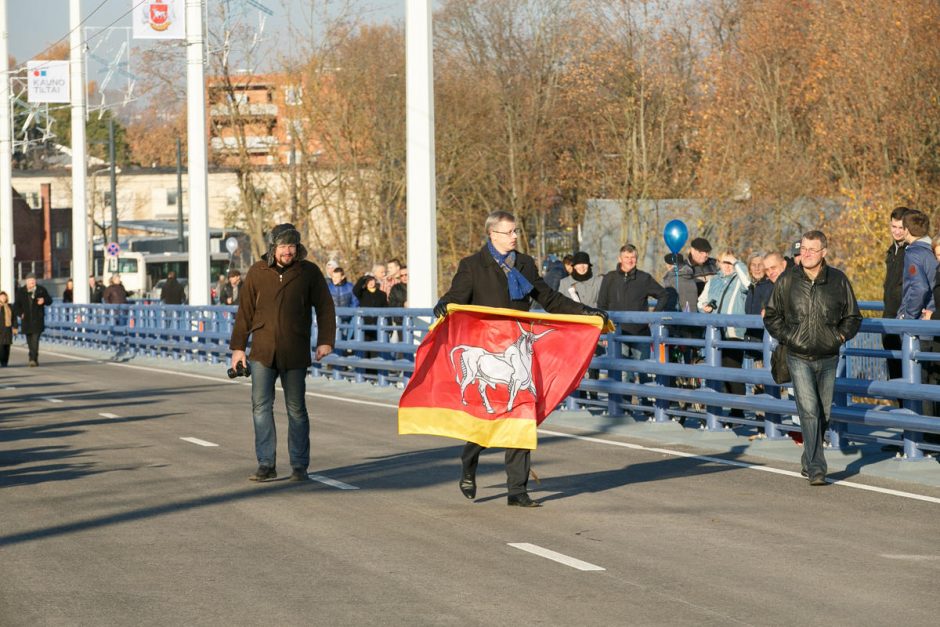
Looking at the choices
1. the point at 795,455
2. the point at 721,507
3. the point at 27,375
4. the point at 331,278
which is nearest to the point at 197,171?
the point at 27,375

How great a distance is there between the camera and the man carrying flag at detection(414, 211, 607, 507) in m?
11.7

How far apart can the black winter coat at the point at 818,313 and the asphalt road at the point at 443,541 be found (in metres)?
1.07

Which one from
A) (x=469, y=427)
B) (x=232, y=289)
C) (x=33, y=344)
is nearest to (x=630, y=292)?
(x=469, y=427)

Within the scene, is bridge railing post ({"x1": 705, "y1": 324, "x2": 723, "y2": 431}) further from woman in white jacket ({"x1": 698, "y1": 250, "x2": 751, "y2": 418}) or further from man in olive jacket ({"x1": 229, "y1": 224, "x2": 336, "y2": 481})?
man in olive jacket ({"x1": 229, "y1": 224, "x2": 336, "y2": 481})

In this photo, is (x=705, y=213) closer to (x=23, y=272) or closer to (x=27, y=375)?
(x=27, y=375)

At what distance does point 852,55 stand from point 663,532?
32463 mm

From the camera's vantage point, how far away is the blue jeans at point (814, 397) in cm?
1284

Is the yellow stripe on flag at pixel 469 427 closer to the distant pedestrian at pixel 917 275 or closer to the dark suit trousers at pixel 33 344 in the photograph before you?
the distant pedestrian at pixel 917 275

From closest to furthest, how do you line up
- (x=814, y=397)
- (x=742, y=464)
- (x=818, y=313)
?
(x=818, y=313), (x=814, y=397), (x=742, y=464)

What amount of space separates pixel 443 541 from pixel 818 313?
4013 mm

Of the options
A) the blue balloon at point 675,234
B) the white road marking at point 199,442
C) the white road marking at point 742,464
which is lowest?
the white road marking at point 742,464

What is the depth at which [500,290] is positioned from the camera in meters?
11.9

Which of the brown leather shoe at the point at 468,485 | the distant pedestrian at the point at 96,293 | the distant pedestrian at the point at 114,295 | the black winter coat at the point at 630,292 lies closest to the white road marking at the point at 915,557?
the brown leather shoe at the point at 468,485

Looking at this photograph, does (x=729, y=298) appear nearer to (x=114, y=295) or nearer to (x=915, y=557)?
(x=915, y=557)
